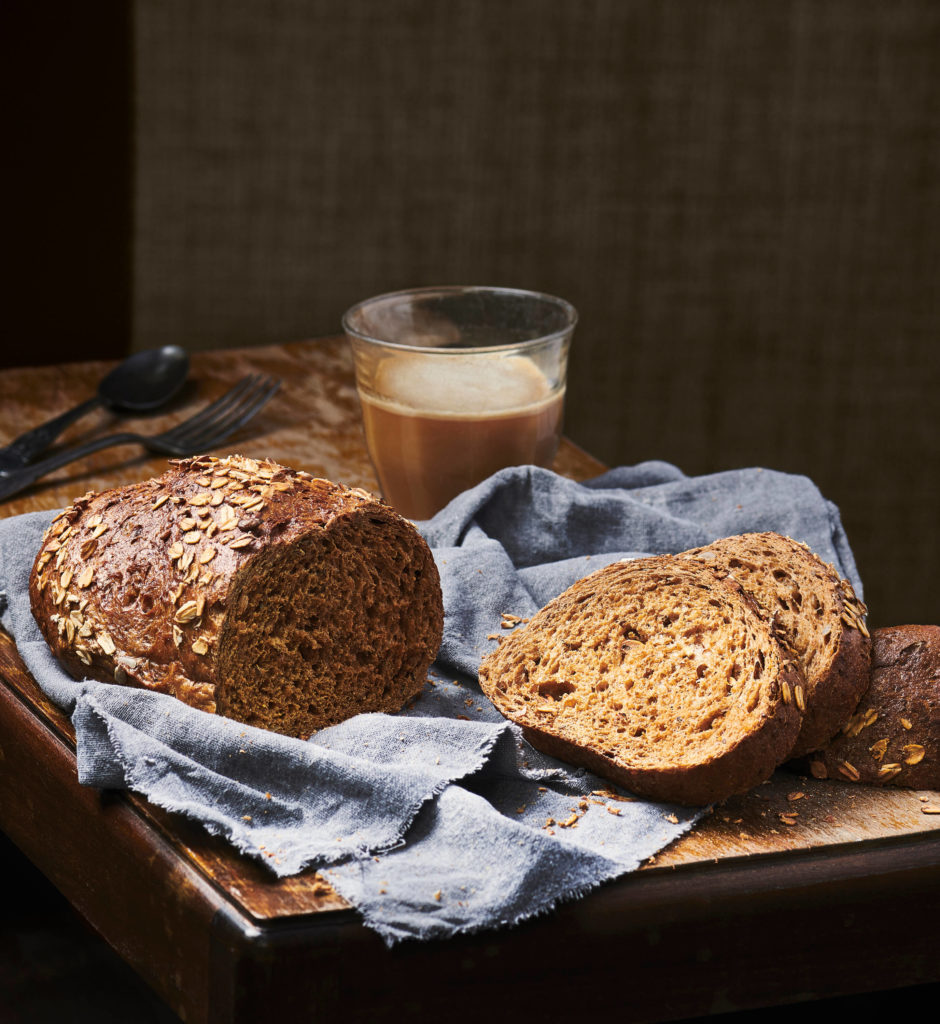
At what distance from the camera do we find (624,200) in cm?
345

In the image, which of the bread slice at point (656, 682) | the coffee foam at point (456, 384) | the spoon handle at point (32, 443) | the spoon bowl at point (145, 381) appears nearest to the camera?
the bread slice at point (656, 682)

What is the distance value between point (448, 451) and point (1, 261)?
4.86ft

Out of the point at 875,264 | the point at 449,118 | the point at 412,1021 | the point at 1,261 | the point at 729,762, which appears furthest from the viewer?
the point at 875,264

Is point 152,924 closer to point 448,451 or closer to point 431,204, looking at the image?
point 448,451

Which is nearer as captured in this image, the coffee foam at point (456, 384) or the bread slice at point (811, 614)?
the bread slice at point (811, 614)

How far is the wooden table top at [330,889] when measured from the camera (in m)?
1.03

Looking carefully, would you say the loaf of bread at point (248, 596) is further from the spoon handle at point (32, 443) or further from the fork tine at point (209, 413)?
the fork tine at point (209, 413)

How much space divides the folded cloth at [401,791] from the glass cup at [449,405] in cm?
38

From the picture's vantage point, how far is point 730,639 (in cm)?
131

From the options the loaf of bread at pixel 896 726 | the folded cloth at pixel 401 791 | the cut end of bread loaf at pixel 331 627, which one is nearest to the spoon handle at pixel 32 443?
the folded cloth at pixel 401 791

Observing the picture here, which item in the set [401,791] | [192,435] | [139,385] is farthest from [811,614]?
[139,385]

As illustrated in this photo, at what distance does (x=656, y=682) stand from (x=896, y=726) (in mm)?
229

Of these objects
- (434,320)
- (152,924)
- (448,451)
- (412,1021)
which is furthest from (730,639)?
(434,320)

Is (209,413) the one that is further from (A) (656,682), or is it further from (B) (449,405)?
(A) (656,682)
